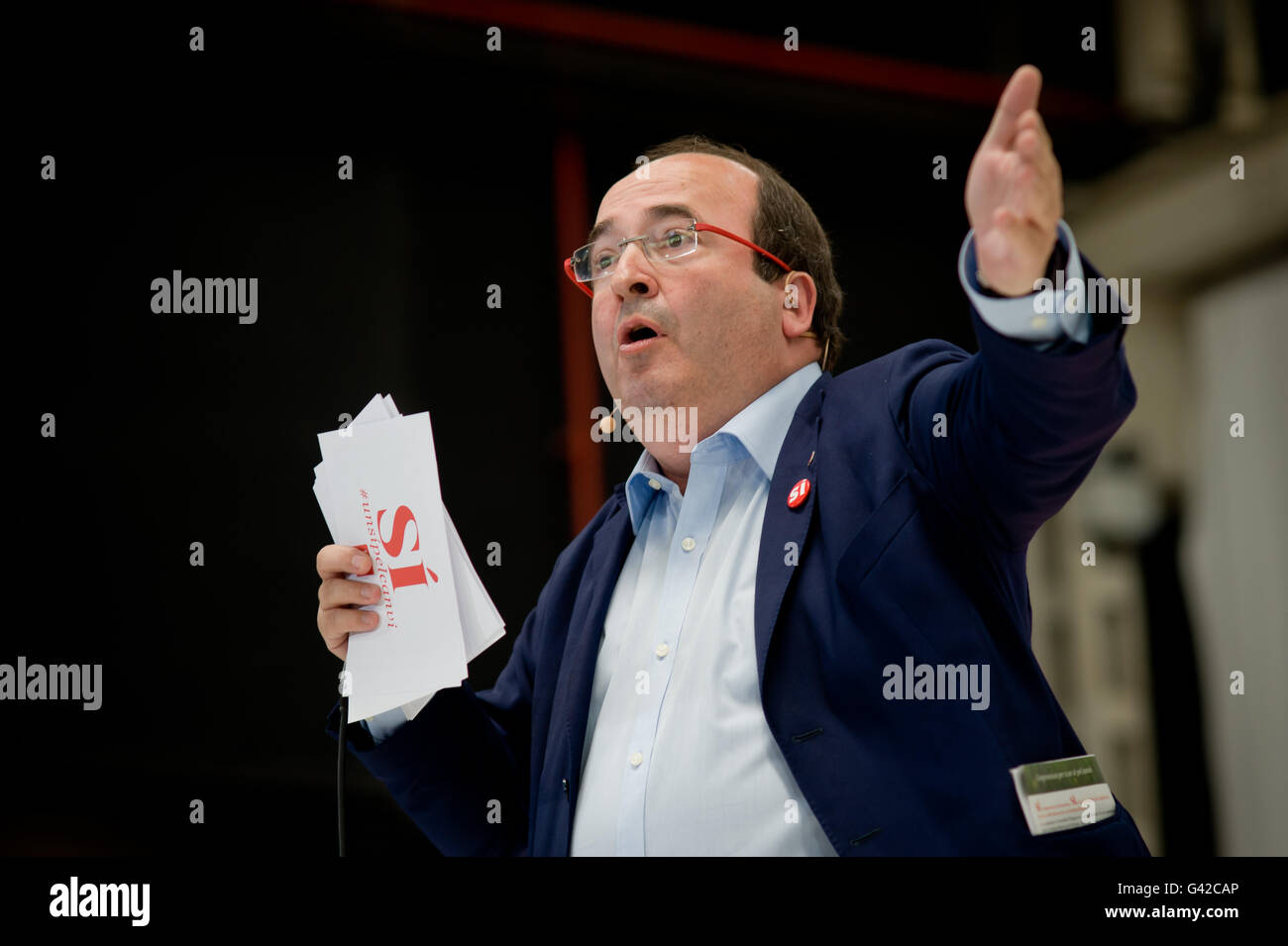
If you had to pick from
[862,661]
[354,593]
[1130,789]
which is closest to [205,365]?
[354,593]

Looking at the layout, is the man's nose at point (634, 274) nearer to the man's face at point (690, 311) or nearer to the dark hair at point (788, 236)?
the man's face at point (690, 311)

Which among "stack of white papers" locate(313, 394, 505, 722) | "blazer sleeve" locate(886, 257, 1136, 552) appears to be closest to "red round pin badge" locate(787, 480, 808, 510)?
"blazer sleeve" locate(886, 257, 1136, 552)

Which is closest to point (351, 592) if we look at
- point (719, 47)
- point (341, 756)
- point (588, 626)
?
point (341, 756)

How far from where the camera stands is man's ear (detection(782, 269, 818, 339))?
2018 millimetres

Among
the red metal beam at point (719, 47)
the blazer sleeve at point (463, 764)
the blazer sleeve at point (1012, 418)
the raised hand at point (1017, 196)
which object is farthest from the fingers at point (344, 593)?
the red metal beam at point (719, 47)

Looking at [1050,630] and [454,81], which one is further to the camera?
[1050,630]

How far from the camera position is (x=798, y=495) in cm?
158

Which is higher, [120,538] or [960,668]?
[120,538]

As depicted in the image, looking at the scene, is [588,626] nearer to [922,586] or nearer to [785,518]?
[785,518]

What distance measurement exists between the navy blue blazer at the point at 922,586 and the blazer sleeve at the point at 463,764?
26cm

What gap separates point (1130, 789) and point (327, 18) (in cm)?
333

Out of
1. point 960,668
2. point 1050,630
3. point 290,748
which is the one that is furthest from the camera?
A: point 1050,630

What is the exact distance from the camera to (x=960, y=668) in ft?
4.59

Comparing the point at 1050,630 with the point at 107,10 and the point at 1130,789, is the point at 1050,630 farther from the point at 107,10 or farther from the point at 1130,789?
the point at 107,10
